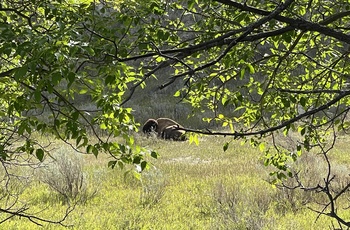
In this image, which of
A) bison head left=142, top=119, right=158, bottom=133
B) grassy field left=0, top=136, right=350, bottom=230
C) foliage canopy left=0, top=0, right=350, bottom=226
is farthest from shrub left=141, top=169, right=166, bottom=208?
bison head left=142, top=119, right=158, bottom=133

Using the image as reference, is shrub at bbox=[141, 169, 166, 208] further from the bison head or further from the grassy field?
the bison head

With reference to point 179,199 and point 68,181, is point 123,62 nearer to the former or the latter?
point 179,199

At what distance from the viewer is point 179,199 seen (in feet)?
26.7

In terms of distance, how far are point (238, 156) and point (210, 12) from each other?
1028 centimetres

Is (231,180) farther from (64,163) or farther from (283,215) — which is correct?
(64,163)

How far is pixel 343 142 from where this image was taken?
16469 millimetres

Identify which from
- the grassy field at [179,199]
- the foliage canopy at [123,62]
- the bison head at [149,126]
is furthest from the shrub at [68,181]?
the bison head at [149,126]

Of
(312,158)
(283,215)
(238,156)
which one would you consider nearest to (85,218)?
(283,215)

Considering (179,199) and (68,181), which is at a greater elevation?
(179,199)

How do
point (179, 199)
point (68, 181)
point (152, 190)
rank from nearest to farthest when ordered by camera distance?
point (179, 199), point (152, 190), point (68, 181)

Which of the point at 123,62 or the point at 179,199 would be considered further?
the point at 179,199

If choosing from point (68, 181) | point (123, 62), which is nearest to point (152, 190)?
point (68, 181)

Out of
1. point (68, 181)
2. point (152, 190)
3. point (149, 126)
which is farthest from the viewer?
point (149, 126)

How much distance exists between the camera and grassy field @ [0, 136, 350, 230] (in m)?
6.30
